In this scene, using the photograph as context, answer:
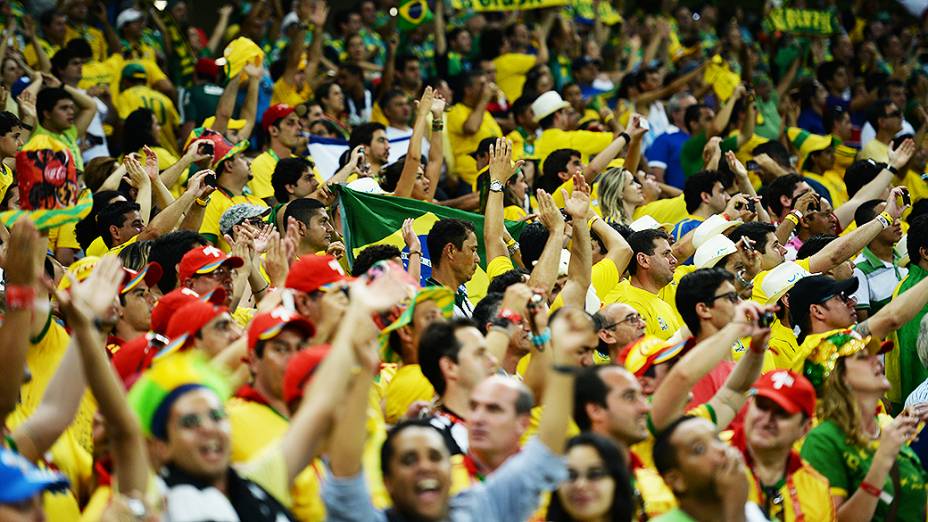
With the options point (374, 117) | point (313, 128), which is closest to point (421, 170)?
point (313, 128)

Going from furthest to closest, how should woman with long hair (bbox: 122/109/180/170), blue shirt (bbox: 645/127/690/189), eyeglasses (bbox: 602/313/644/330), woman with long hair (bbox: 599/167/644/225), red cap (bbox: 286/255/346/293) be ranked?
1. blue shirt (bbox: 645/127/690/189)
2. woman with long hair (bbox: 122/109/180/170)
3. woman with long hair (bbox: 599/167/644/225)
4. eyeglasses (bbox: 602/313/644/330)
5. red cap (bbox: 286/255/346/293)

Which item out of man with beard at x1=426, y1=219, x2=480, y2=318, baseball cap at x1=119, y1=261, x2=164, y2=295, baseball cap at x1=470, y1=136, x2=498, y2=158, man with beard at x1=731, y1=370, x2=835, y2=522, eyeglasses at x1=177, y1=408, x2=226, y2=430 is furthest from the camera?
baseball cap at x1=470, y1=136, x2=498, y2=158

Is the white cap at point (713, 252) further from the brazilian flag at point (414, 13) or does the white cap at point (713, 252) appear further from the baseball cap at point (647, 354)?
the brazilian flag at point (414, 13)

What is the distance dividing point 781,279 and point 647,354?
7.17ft

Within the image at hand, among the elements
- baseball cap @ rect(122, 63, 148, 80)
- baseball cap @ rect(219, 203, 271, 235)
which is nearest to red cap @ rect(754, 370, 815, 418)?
baseball cap @ rect(219, 203, 271, 235)

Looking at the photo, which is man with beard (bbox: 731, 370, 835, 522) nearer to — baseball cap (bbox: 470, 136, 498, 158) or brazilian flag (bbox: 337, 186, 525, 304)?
brazilian flag (bbox: 337, 186, 525, 304)

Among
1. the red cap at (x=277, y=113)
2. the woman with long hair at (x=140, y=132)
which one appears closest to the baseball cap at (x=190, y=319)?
the red cap at (x=277, y=113)

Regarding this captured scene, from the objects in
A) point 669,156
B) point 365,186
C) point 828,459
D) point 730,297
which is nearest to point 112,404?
point 828,459

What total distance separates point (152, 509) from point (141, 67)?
373 inches

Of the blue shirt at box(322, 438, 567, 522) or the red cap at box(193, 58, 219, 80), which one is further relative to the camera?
the red cap at box(193, 58, 219, 80)

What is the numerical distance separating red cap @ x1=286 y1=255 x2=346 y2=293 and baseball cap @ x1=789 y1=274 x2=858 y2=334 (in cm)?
266

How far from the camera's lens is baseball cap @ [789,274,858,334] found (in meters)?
7.61

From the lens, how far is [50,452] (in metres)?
5.13

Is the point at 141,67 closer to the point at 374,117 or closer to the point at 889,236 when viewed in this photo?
the point at 374,117
